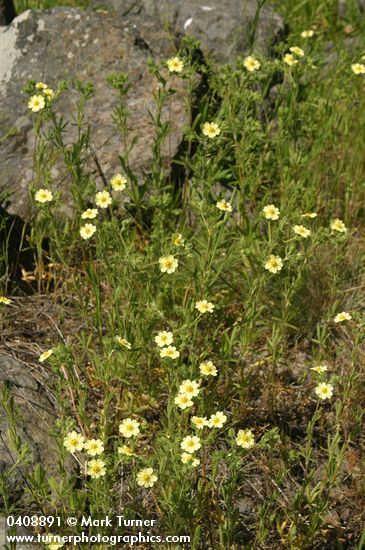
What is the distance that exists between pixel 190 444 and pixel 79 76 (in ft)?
8.04

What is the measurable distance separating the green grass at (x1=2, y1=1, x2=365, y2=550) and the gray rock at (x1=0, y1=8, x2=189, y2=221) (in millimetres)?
113

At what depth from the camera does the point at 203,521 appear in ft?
9.87

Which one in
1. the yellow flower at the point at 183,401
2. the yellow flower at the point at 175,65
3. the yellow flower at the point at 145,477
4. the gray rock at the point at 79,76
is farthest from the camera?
the gray rock at the point at 79,76

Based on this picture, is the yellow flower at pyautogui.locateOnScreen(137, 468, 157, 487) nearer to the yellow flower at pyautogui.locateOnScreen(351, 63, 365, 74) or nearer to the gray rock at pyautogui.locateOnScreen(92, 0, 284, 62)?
the yellow flower at pyautogui.locateOnScreen(351, 63, 365, 74)

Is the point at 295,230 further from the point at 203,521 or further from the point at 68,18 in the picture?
the point at 68,18

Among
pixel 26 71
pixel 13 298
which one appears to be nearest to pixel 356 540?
pixel 13 298

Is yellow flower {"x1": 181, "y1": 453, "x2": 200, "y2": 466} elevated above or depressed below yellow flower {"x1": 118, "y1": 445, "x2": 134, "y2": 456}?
below

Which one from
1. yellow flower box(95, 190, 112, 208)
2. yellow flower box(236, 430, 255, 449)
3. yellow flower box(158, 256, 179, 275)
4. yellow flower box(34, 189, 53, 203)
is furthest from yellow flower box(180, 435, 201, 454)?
yellow flower box(34, 189, 53, 203)

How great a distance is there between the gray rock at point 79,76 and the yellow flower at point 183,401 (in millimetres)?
1544

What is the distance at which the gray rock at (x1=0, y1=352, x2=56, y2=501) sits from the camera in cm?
293

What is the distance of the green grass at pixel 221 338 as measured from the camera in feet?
9.58

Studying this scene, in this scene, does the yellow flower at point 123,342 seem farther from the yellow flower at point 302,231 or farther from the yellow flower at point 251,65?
the yellow flower at point 251,65

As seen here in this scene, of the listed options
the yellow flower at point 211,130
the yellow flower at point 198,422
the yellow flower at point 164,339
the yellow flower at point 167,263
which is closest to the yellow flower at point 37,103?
the yellow flower at point 211,130

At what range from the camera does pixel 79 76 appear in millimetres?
4500
